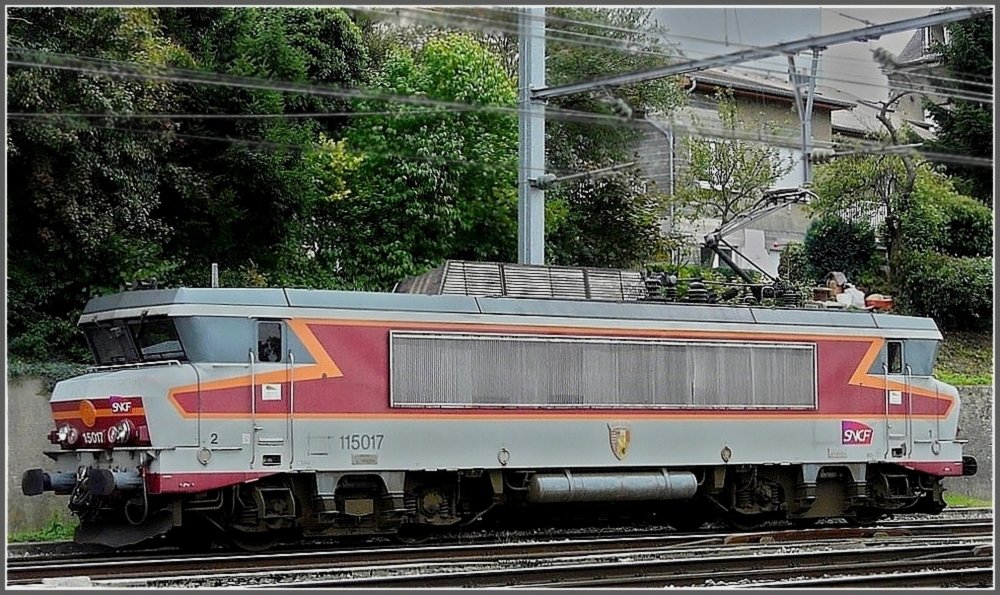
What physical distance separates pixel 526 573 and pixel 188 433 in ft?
14.3

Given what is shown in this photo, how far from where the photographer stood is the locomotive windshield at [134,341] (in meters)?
16.8

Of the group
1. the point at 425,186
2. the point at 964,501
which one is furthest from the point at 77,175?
the point at 964,501

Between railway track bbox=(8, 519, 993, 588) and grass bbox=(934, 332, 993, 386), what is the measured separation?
14704 mm

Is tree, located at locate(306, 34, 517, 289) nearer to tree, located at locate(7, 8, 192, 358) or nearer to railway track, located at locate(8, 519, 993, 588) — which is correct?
tree, located at locate(7, 8, 192, 358)

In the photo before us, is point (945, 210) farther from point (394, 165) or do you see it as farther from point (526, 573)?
point (526, 573)

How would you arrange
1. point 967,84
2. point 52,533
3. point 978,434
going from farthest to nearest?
point 967,84 < point 978,434 < point 52,533

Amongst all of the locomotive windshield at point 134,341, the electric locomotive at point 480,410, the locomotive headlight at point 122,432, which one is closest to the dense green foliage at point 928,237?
the electric locomotive at point 480,410

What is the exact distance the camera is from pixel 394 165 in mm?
28500

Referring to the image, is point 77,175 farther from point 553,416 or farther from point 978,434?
point 978,434

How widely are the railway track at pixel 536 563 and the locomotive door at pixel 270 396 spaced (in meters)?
1.23

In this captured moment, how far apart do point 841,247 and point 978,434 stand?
8.62 metres

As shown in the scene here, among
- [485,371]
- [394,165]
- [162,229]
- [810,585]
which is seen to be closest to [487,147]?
[394,165]

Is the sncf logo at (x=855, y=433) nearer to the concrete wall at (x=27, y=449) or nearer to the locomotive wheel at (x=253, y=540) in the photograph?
the locomotive wheel at (x=253, y=540)

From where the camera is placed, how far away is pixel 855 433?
69.3 feet
